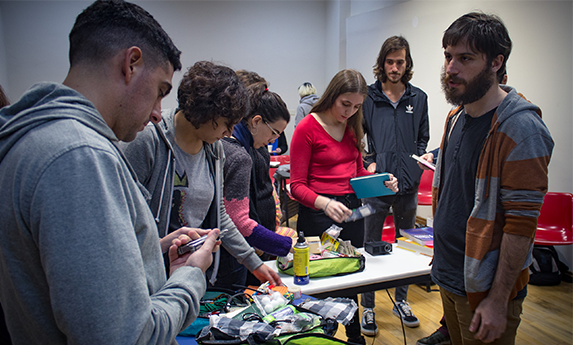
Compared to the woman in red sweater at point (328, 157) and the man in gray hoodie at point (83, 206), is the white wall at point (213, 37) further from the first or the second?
the man in gray hoodie at point (83, 206)

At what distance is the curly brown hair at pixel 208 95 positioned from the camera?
124cm

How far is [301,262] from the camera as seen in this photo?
154 cm

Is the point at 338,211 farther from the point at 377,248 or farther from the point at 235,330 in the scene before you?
the point at 235,330

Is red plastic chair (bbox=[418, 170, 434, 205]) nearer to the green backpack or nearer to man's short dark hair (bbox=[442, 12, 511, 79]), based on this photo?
the green backpack

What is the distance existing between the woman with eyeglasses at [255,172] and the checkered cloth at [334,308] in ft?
1.12

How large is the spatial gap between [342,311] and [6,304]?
102 centimetres

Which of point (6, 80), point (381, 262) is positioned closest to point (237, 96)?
point (381, 262)

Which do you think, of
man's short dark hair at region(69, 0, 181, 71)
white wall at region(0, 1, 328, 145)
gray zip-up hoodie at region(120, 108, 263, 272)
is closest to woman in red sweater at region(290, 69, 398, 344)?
gray zip-up hoodie at region(120, 108, 263, 272)

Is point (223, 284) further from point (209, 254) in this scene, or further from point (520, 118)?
point (520, 118)

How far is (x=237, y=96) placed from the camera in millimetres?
1295

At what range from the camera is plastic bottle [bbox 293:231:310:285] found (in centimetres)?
154

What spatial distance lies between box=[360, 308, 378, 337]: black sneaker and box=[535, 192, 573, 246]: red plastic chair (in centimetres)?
167

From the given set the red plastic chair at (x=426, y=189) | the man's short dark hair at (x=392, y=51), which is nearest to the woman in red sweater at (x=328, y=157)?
the man's short dark hair at (x=392, y=51)

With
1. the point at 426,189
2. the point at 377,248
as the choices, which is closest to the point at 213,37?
the point at 426,189
